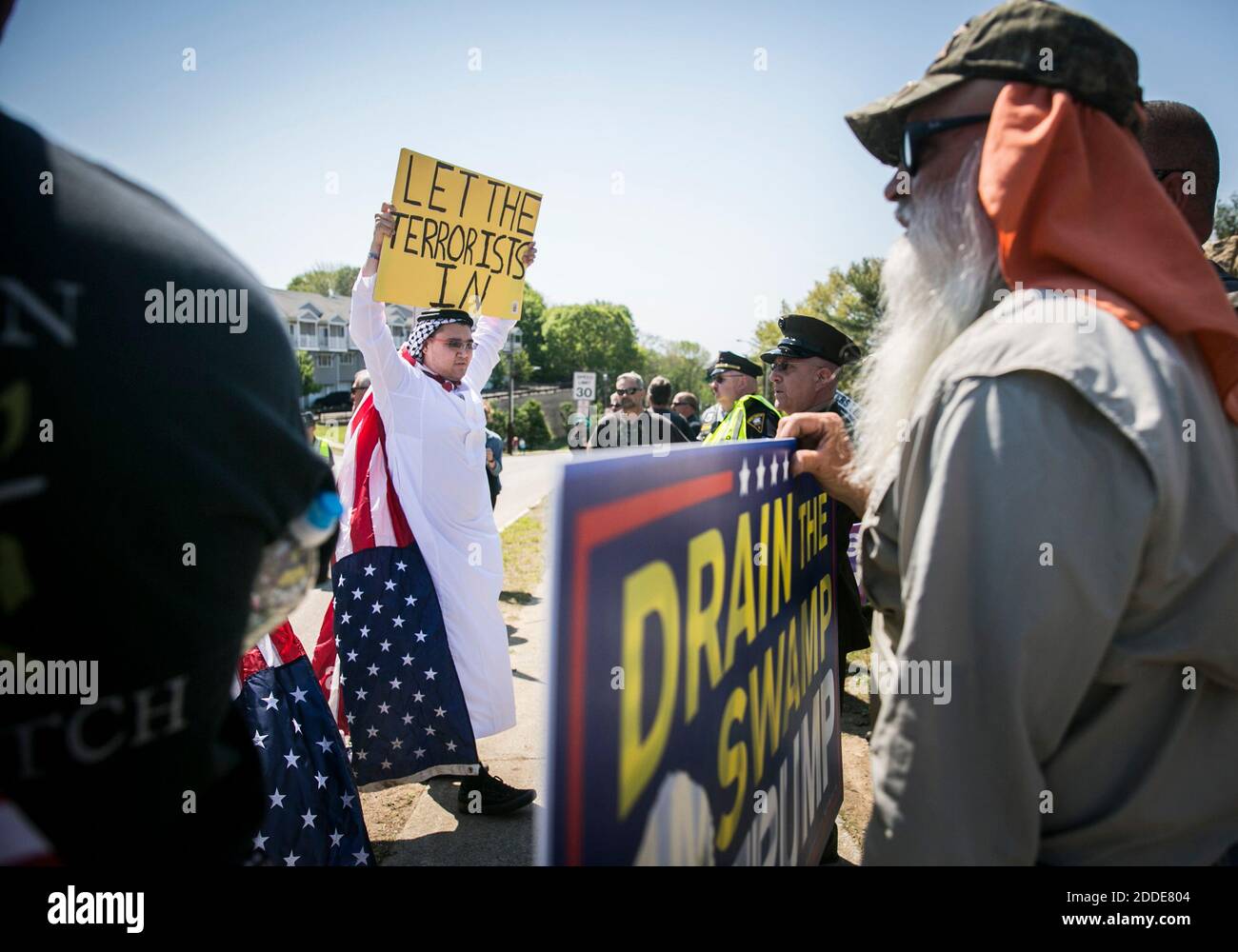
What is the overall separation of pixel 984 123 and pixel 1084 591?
33.7 inches

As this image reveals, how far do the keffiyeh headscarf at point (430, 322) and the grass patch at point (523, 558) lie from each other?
346cm

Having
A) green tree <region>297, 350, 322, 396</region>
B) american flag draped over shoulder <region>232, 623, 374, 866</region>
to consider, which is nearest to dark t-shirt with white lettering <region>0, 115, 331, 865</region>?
american flag draped over shoulder <region>232, 623, 374, 866</region>

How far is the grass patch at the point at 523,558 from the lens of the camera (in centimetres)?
870

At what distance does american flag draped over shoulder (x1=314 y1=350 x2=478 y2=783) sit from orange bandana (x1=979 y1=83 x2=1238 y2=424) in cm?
304

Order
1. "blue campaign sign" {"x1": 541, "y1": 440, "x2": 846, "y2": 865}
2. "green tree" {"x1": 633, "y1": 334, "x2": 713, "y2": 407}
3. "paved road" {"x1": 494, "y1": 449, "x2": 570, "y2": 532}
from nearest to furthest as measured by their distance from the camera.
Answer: "blue campaign sign" {"x1": 541, "y1": 440, "x2": 846, "y2": 865} < "paved road" {"x1": 494, "y1": 449, "x2": 570, "y2": 532} < "green tree" {"x1": 633, "y1": 334, "x2": 713, "y2": 407}

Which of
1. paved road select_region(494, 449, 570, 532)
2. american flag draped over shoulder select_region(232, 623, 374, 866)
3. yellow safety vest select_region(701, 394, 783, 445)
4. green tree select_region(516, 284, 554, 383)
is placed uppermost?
green tree select_region(516, 284, 554, 383)

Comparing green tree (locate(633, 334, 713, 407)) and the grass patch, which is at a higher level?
green tree (locate(633, 334, 713, 407))

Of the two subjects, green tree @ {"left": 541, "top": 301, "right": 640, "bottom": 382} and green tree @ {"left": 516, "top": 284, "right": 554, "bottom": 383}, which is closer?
green tree @ {"left": 516, "top": 284, "right": 554, "bottom": 383}

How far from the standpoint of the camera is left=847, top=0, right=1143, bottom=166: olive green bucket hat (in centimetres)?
132

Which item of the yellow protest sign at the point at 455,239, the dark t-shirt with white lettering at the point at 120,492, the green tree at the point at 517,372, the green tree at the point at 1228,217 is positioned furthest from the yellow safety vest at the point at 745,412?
the green tree at the point at 517,372

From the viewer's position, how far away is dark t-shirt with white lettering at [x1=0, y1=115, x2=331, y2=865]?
657mm

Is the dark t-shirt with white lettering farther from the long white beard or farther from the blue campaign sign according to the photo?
the long white beard

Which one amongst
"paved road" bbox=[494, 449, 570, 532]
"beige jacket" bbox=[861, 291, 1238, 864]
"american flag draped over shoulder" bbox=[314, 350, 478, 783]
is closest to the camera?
"beige jacket" bbox=[861, 291, 1238, 864]

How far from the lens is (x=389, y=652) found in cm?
366
